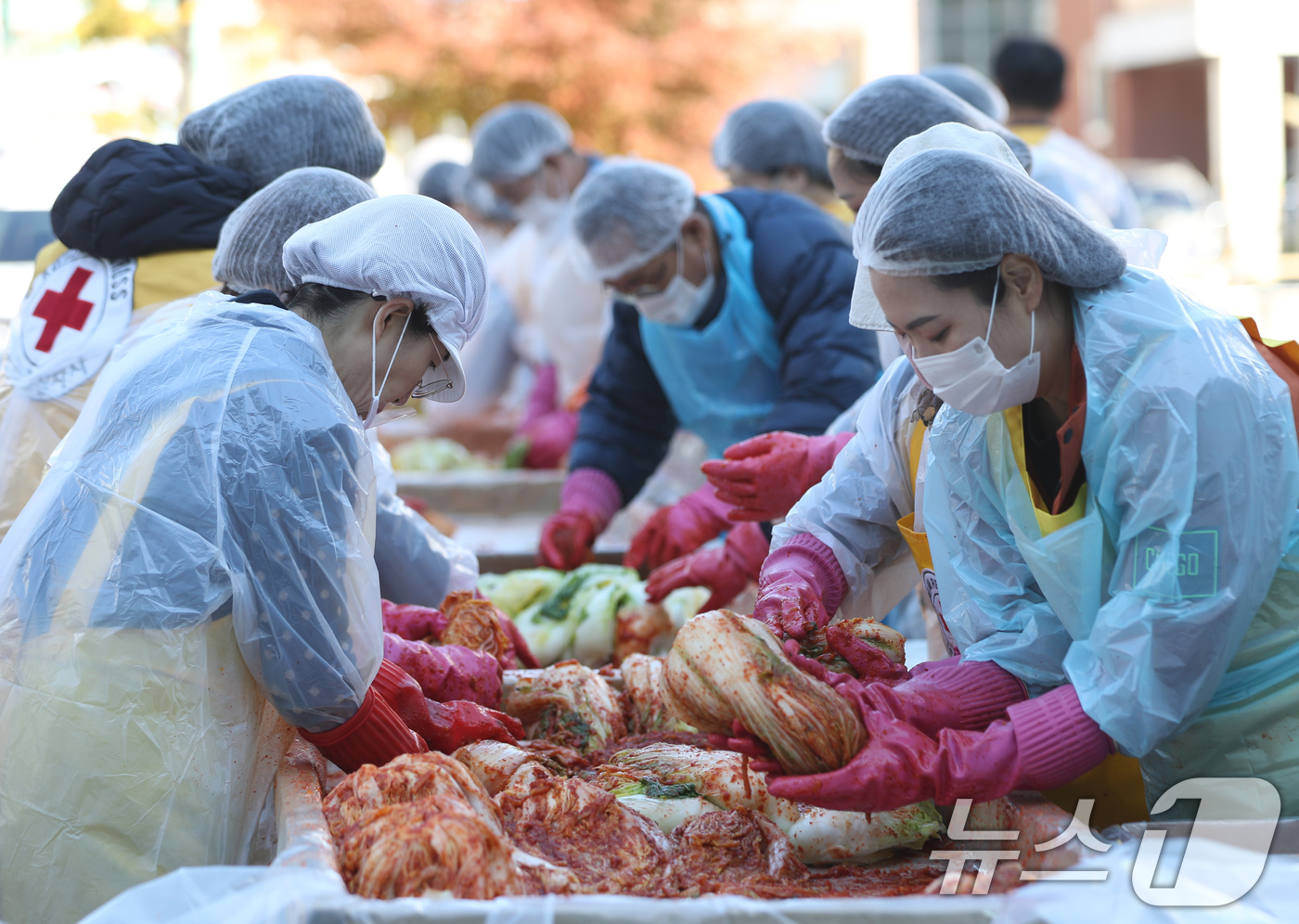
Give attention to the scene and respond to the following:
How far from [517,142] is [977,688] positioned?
208 inches

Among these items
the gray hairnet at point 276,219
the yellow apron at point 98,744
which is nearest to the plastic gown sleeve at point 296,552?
the yellow apron at point 98,744

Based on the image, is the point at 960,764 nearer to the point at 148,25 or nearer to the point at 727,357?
the point at 727,357

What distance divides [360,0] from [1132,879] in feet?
41.7

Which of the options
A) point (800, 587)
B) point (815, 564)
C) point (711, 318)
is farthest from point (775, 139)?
point (800, 587)

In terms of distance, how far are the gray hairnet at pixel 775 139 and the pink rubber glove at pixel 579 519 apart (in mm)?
1887

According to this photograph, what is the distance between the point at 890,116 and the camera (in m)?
3.35

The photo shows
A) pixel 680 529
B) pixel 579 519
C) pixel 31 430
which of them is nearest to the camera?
pixel 31 430

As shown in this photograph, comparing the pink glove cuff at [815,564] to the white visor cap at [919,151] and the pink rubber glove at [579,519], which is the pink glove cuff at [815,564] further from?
the pink rubber glove at [579,519]

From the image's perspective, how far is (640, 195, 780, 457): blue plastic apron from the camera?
164 inches

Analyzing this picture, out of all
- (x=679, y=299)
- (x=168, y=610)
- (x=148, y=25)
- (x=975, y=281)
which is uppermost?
(x=148, y=25)

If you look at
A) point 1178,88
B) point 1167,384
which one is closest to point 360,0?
point 1167,384

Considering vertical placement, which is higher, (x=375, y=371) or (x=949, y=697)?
(x=375, y=371)

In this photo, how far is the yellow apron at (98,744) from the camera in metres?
2.07

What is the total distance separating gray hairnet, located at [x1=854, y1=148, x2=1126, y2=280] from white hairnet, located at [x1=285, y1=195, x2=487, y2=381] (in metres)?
0.84
